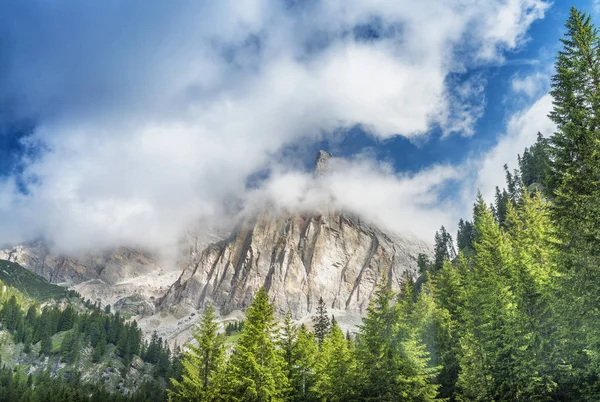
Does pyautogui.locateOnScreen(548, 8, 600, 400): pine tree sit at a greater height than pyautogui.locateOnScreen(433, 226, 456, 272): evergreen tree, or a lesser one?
lesser

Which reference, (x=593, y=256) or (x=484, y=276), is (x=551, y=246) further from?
(x=484, y=276)

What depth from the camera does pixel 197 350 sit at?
42.2 meters

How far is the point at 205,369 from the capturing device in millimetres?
41781

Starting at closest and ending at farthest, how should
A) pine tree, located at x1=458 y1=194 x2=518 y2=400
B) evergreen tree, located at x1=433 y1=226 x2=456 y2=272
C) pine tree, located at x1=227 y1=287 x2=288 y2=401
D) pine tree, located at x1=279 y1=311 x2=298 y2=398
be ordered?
pine tree, located at x1=458 y1=194 x2=518 y2=400 < pine tree, located at x1=227 y1=287 x2=288 y2=401 < pine tree, located at x1=279 y1=311 x2=298 y2=398 < evergreen tree, located at x1=433 y1=226 x2=456 y2=272

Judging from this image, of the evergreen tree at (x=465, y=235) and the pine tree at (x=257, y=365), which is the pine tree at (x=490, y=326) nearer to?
the pine tree at (x=257, y=365)

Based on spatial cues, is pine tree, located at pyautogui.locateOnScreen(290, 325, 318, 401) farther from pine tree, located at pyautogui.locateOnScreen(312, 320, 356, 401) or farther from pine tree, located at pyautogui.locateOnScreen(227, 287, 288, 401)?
pine tree, located at pyautogui.locateOnScreen(227, 287, 288, 401)

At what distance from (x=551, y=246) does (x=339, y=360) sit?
24.9 meters

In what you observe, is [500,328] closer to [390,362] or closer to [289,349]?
[390,362]

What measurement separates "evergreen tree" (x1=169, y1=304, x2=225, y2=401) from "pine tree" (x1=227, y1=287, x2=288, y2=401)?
1.89 metres

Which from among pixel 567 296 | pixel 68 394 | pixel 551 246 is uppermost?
pixel 551 246

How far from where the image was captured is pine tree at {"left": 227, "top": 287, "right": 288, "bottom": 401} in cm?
3622

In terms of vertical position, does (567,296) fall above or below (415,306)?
below

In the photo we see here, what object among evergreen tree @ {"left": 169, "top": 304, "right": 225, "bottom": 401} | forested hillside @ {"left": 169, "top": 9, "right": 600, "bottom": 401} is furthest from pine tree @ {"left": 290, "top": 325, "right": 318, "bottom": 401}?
evergreen tree @ {"left": 169, "top": 304, "right": 225, "bottom": 401}

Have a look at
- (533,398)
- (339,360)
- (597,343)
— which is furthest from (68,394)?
(597,343)
